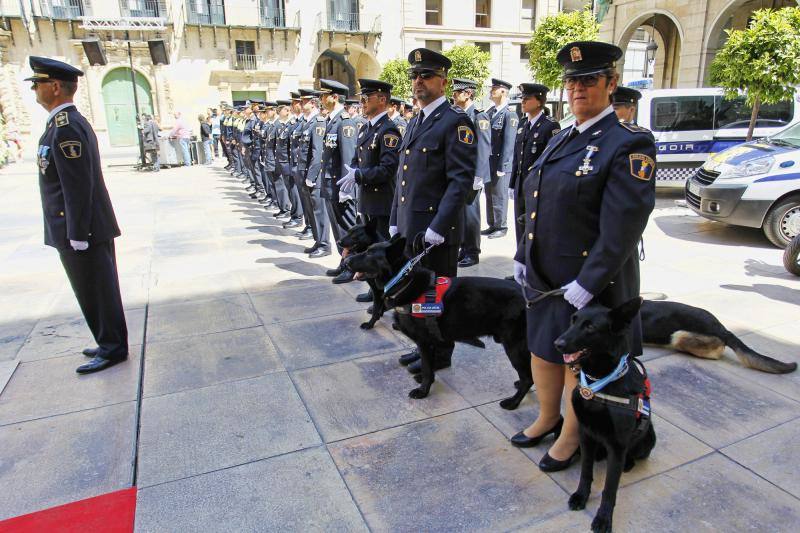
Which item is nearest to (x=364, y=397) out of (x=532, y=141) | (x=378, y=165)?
(x=378, y=165)

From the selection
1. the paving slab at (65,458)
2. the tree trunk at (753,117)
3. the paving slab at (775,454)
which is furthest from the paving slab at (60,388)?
the tree trunk at (753,117)

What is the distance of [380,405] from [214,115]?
22.5m

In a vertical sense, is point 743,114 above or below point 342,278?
above

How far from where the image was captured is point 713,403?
11.5 ft

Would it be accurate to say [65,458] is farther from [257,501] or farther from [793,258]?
[793,258]

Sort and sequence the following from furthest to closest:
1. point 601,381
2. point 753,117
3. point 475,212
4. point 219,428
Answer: point 753,117 < point 475,212 < point 219,428 < point 601,381

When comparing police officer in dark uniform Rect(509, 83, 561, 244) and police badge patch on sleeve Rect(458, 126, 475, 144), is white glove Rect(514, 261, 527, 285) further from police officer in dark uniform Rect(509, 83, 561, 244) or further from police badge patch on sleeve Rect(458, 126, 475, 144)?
police officer in dark uniform Rect(509, 83, 561, 244)

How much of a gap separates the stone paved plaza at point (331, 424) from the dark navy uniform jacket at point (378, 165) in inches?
41.1

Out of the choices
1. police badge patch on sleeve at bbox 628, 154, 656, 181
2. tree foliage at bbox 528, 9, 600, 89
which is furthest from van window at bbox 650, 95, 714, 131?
police badge patch on sleeve at bbox 628, 154, 656, 181

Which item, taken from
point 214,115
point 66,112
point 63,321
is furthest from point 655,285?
point 214,115

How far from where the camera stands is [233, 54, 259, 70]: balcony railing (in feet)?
110

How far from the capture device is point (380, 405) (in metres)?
3.59

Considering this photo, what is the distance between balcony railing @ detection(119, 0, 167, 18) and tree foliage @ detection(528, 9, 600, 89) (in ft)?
80.7

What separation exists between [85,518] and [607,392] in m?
2.49
